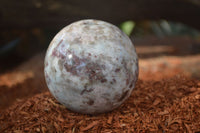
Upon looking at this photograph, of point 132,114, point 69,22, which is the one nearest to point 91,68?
point 132,114

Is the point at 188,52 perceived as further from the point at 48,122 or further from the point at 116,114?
the point at 48,122

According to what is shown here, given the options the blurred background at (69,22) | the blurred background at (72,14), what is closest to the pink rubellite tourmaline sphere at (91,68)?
the blurred background at (69,22)

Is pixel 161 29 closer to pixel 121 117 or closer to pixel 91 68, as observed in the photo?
pixel 121 117

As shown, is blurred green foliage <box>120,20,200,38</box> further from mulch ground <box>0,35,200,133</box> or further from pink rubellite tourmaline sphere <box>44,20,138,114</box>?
pink rubellite tourmaline sphere <box>44,20,138,114</box>

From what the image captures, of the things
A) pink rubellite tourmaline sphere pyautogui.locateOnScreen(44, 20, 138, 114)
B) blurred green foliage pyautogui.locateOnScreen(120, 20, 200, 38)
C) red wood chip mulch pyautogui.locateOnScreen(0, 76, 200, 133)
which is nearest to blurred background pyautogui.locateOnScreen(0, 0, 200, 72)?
red wood chip mulch pyautogui.locateOnScreen(0, 76, 200, 133)

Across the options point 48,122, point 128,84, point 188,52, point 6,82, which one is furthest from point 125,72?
point 188,52

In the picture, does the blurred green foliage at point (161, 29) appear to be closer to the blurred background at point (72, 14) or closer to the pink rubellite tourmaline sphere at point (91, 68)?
the blurred background at point (72, 14)
